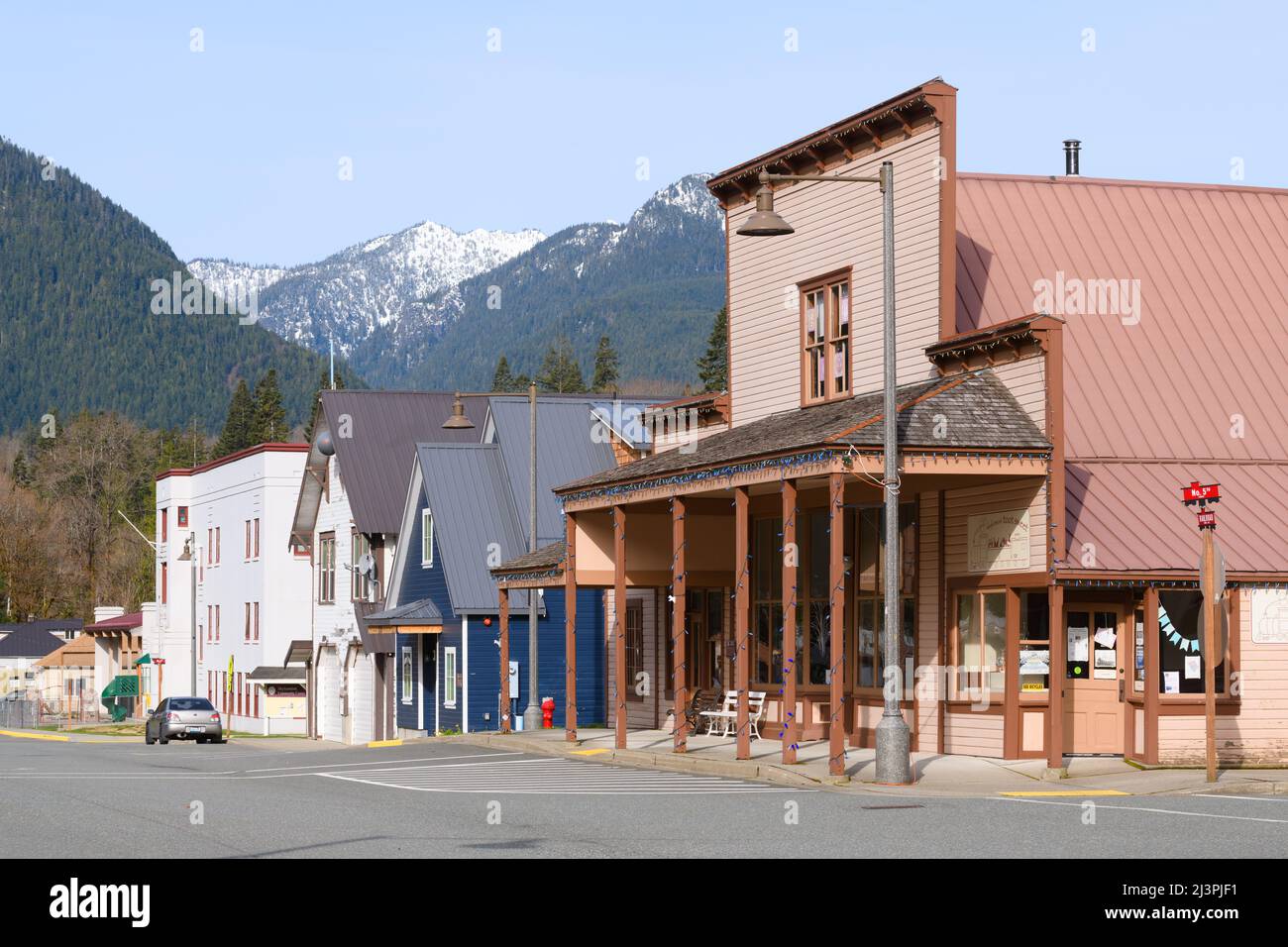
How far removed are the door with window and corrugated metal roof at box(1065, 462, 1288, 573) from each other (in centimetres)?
112

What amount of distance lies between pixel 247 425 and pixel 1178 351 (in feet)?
450

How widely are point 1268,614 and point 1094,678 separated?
248cm

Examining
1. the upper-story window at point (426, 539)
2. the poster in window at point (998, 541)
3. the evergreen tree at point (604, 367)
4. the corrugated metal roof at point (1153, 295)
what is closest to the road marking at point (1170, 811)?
the poster in window at point (998, 541)

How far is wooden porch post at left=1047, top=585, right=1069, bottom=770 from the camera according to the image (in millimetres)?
23875

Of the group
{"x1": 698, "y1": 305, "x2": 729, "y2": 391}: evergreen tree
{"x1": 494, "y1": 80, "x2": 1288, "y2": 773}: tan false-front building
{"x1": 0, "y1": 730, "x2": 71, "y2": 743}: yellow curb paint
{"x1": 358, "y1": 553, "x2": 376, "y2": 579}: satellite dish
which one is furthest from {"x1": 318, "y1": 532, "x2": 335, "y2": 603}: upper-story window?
{"x1": 698, "y1": 305, "x2": 729, "y2": 391}: evergreen tree

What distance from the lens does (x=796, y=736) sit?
1192 inches

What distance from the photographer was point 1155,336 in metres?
28.8

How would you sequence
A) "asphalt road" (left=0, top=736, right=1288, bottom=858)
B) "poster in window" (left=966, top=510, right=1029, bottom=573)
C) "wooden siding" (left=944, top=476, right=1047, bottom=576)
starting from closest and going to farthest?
"asphalt road" (left=0, top=736, right=1288, bottom=858), "wooden siding" (left=944, top=476, right=1047, bottom=576), "poster in window" (left=966, top=510, right=1029, bottom=573)

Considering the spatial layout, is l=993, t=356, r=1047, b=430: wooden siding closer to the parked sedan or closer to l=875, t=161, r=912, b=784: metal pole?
l=875, t=161, r=912, b=784: metal pole

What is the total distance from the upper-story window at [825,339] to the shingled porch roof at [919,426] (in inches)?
46.3

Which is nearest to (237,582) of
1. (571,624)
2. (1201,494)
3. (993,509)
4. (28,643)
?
(571,624)

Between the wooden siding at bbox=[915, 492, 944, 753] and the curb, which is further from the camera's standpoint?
the wooden siding at bbox=[915, 492, 944, 753]
